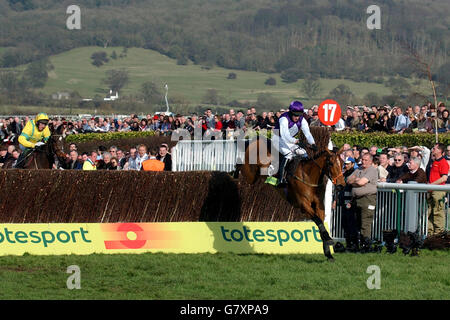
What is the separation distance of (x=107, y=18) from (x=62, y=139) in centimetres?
12077


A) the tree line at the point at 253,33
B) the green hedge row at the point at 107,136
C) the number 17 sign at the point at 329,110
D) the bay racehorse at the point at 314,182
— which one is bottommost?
the green hedge row at the point at 107,136

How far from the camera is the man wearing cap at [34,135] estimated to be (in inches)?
558

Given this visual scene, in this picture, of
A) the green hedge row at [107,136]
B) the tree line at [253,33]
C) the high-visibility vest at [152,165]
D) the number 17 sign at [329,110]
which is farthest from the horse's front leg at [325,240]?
the tree line at [253,33]

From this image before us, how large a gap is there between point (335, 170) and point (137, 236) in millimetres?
3037

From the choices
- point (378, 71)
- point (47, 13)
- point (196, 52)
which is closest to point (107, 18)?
point (47, 13)

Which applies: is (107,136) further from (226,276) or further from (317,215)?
(226,276)

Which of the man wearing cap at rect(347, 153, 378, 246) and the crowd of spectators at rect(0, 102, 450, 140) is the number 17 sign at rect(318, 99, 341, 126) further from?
the man wearing cap at rect(347, 153, 378, 246)

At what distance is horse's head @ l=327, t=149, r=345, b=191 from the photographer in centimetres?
1041

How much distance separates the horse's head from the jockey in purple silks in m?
0.49

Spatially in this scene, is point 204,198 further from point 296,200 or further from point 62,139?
point 62,139

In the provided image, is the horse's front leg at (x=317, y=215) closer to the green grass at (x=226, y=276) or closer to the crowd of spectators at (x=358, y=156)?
the green grass at (x=226, y=276)

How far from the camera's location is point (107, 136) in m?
28.4

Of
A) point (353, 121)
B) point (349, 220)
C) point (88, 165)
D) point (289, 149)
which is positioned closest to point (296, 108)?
point (289, 149)

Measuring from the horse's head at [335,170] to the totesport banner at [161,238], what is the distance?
1.10 m
